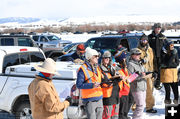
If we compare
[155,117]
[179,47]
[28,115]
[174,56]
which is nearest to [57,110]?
[28,115]

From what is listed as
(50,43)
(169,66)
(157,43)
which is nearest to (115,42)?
(157,43)

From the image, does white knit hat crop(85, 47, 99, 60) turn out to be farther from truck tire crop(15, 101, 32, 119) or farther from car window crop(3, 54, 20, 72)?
car window crop(3, 54, 20, 72)

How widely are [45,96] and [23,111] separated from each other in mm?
2459

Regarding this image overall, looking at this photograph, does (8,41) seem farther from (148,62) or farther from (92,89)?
(92,89)

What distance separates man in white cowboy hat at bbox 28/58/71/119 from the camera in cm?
374

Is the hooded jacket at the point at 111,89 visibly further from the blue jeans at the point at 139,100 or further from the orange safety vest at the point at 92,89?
the blue jeans at the point at 139,100

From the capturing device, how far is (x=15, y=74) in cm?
608

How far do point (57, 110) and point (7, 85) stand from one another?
102 inches

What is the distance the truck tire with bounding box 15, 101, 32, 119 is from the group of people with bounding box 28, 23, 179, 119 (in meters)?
1.40

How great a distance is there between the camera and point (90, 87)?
4926 mm

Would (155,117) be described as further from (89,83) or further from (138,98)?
(89,83)

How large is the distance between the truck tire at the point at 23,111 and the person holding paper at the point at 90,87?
142 centimetres

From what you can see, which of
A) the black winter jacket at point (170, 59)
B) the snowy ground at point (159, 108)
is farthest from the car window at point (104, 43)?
the black winter jacket at point (170, 59)

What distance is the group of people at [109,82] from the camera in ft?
12.7
